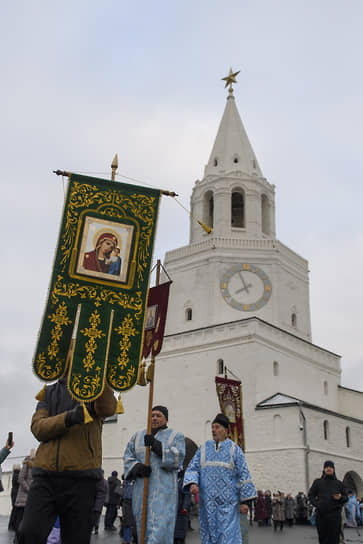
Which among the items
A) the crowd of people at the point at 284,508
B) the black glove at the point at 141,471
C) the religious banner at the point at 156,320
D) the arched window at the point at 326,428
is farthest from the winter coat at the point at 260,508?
the black glove at the point at 141,471

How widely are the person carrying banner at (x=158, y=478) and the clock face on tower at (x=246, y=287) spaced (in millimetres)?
28012

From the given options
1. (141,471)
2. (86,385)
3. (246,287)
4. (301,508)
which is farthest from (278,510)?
(86,385)

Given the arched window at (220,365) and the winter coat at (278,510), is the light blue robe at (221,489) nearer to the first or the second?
the winter coat at (278,510)

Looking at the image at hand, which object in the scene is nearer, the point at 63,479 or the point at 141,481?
the point at 63,479

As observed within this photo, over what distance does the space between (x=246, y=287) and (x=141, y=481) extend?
29089 millimetres

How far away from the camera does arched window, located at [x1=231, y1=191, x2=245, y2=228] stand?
40.2m

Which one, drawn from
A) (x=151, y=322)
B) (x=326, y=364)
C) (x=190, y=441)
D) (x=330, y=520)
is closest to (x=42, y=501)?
(x=151, y=322)

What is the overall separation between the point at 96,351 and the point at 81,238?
1630 mm

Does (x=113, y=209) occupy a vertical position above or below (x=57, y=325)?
above

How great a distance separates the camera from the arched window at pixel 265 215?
39.9 metres

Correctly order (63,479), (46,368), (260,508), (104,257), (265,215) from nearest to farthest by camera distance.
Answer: (63,479)
(46,368)
(104,257)
(260,508)
(265,215)

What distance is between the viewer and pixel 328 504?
32.0ft

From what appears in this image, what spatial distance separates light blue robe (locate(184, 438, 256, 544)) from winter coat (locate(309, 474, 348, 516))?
119 inches

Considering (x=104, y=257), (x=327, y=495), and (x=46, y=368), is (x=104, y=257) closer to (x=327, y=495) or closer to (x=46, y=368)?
(x=46, y=368)
